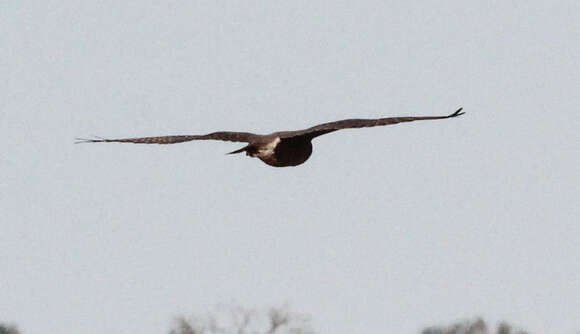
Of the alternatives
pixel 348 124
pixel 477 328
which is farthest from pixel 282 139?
pixel 477 328

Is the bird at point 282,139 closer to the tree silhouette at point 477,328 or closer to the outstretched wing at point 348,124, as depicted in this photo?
the outstretched wing at point 348,124

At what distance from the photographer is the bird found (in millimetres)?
24625

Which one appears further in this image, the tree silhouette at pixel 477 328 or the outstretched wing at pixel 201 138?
the tree silhouette at pixel 477 328

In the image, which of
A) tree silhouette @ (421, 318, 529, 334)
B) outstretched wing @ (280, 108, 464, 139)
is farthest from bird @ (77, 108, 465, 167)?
tree silhouette @ (421, 318, 529, 334)

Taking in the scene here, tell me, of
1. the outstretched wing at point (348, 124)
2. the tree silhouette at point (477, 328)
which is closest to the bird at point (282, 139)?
the outstretched wing at point (348, 124)

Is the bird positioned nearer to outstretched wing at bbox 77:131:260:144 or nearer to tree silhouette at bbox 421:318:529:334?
outstretched wing at bbox 77:131:260:144

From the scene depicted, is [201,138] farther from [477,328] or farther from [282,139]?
[477,328]

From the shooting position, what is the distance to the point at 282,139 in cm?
2517

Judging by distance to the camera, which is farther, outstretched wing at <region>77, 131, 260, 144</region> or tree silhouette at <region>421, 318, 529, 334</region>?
tree silhouette at <region>421, 318, 529, 334</region>

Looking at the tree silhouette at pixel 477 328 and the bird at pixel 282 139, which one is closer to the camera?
the bird at pixel 282 139

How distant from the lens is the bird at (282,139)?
24.6 m

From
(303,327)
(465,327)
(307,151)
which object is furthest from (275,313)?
(307,151)

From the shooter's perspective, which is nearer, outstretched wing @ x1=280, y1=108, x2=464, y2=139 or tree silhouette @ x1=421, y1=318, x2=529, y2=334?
outstretched wing @ x1=280, y1=108, x2=464, y2=139

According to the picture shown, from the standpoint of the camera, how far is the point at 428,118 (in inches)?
948
